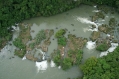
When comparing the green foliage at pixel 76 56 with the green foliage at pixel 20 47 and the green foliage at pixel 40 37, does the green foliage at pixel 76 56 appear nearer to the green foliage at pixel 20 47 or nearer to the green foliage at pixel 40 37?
the green foliage at pixel 40 37

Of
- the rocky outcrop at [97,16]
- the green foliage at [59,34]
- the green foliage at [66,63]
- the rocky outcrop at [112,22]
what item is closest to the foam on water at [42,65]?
the green foliage at [66,63]

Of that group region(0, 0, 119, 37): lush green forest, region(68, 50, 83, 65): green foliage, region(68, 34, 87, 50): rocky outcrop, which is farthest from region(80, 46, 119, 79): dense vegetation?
region(0, 0, 119, 37): lush green forest

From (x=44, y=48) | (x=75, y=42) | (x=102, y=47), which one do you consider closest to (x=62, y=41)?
(x=75, y=42)

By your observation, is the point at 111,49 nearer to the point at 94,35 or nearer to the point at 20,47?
the point at 94,35

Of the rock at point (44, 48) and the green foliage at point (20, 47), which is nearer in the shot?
the green foliage at point (20, 47)

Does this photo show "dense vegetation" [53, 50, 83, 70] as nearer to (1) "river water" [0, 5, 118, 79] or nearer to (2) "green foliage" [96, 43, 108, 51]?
(1) "river water" [0, 5, 118, 79]

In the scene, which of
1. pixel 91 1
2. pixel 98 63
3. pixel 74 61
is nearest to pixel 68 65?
pixel 74 61
